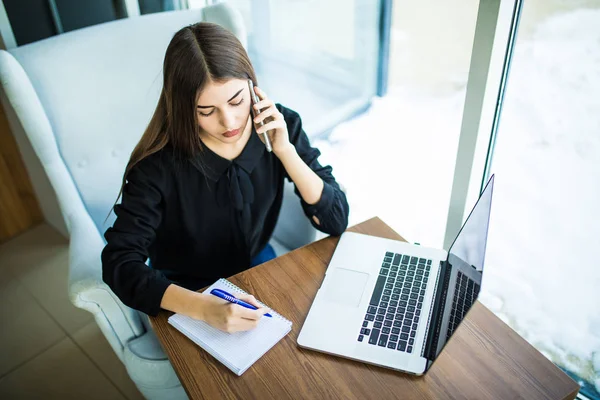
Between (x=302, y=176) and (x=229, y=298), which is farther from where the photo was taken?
(x=302, y=176)

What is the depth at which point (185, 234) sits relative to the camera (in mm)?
1241

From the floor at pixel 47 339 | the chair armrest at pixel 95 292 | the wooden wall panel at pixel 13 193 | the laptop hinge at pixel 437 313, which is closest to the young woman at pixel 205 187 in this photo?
the chair armrest at pixel 95 292

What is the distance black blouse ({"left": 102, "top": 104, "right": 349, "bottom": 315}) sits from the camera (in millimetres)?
1025

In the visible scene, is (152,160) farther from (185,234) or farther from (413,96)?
(413,96)

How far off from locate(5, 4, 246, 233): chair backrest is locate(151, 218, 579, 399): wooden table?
70cm

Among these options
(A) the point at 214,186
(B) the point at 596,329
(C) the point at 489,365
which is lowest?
(B) the point at 596,329

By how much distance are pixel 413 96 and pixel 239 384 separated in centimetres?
137

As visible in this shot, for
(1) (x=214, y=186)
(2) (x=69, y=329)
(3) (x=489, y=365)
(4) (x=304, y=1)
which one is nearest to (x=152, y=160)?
(1) (x=214, y=186)

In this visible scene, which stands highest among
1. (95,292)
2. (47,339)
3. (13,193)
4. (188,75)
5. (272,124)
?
(188,75)

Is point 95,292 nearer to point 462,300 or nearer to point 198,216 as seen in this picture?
point 198,216

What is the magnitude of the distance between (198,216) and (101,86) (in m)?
0.57

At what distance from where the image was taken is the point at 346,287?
1.02 metres

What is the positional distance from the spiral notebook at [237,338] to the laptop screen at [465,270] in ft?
1.00

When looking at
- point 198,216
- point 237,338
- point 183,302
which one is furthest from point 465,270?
point 198,216
